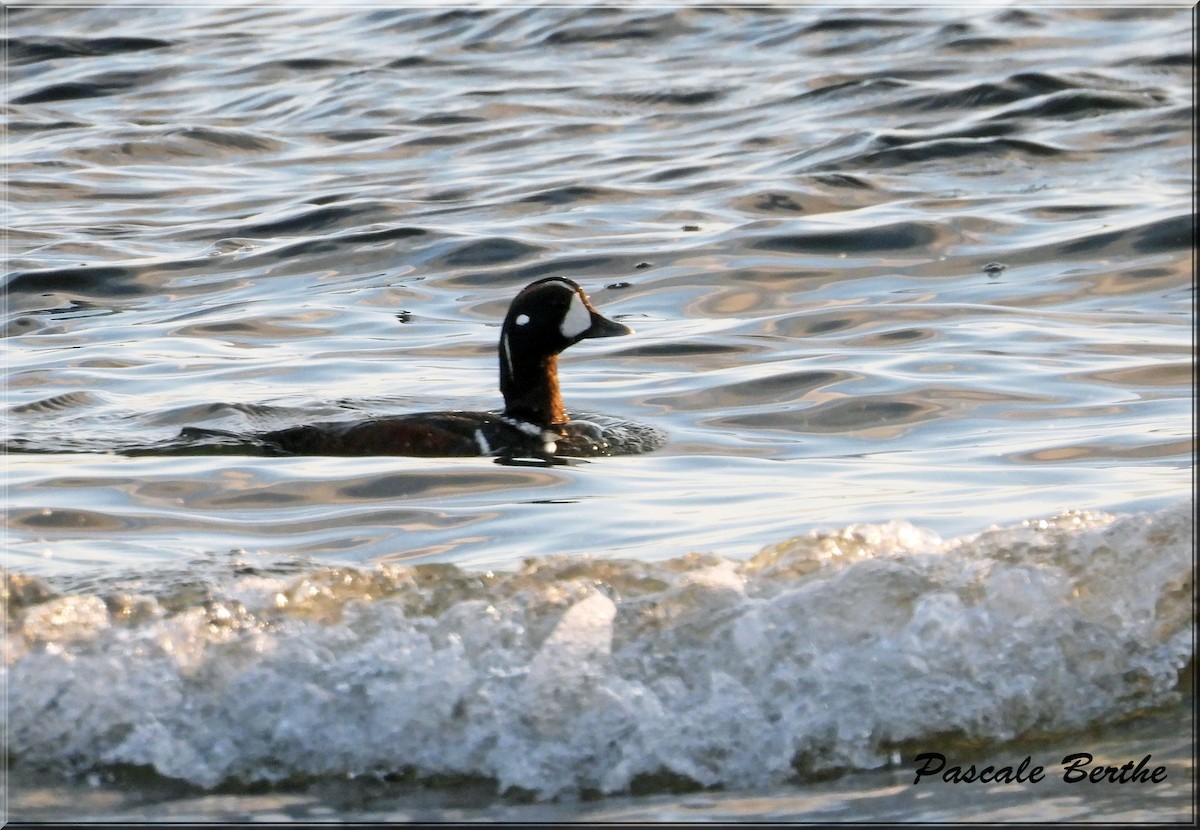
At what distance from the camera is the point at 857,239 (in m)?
12.2

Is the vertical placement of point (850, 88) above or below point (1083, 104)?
above

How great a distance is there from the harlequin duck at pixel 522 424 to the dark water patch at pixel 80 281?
4.22m

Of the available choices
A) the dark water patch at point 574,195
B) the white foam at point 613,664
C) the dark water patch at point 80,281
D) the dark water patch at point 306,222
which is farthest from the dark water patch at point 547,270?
the white foam at point 613,664

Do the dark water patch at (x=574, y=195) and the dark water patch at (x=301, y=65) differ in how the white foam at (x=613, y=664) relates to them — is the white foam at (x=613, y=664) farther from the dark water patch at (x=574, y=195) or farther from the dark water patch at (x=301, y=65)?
the dark water patch at (x=301, y=65)

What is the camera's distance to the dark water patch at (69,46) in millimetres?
21703

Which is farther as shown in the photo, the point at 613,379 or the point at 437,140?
the point at 437,140

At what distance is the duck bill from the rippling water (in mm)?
412

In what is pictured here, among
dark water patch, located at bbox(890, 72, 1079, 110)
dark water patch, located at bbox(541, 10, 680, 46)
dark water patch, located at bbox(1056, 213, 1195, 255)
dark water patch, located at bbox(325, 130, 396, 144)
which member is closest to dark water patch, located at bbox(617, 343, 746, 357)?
dark water patch, located at bbox(1056, 213, 1195, 255)

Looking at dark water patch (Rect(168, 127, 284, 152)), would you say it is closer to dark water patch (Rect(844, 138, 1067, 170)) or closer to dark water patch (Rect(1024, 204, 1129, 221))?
dark water patch (Rect(844, 138, 1067, 170))

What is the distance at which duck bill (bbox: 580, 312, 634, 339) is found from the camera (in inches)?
343

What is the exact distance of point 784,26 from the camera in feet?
67.1

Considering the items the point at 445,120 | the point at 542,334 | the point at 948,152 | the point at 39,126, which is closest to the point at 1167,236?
the point at 948,152

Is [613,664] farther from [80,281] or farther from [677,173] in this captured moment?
[677,173]

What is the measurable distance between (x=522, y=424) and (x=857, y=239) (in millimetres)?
4632
